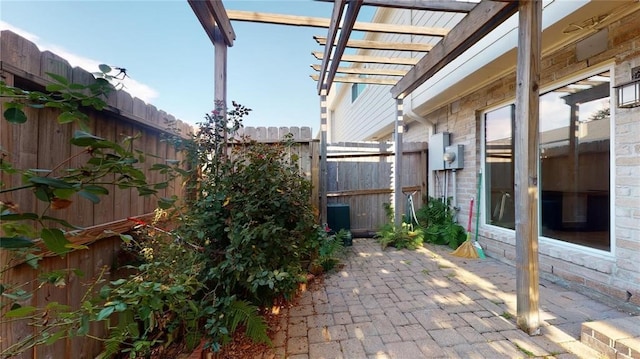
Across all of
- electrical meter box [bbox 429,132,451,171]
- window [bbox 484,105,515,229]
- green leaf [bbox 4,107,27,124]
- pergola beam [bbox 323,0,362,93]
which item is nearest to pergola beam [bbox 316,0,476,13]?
pergola beam [bbox 323,0,362,93]

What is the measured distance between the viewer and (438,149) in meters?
5.07

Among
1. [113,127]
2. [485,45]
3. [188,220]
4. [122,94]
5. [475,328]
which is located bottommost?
[475,328]

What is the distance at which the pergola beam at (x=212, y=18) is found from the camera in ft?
7.54

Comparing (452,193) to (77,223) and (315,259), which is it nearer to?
(315,259)

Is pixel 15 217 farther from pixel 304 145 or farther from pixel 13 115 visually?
pixel 304 145

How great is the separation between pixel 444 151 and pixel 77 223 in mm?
5034

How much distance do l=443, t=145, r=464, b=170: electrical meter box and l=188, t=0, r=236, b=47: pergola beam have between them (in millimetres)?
3838

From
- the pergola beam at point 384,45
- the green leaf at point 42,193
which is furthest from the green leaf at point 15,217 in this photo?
the pergola beam at point 384,45

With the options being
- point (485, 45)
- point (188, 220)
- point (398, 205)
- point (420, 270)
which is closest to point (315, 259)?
point (420, 270)

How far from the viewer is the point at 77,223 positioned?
1.73 m

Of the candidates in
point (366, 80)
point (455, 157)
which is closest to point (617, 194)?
point (455, 157)

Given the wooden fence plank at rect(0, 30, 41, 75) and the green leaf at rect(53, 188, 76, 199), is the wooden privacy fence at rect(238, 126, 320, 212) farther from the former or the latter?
the green leaf at rect(53, 188, 76, 199)

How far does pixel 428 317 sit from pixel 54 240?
97.5 inches

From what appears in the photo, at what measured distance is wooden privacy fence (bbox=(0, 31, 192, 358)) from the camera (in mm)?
1312
